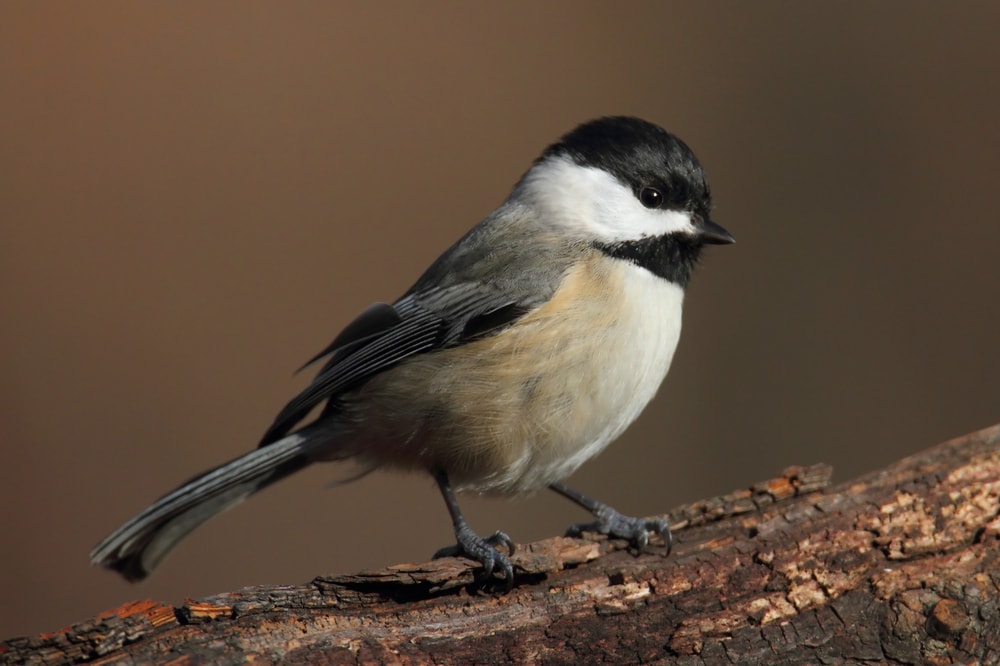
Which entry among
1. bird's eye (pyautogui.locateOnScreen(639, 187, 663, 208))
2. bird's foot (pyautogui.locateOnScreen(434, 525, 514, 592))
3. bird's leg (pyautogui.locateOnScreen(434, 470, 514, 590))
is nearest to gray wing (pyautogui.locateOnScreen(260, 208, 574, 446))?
bird's eye (pyautogui.locateOnScreen(639, 187, 663, 208))

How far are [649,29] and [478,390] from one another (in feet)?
9.33

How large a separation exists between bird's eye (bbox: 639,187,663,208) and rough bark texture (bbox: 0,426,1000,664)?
79cm

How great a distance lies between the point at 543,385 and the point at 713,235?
24.8 inches

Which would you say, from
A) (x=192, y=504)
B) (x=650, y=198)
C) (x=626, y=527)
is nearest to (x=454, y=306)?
(x=650, y=198)

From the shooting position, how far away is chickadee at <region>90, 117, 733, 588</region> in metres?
2.15

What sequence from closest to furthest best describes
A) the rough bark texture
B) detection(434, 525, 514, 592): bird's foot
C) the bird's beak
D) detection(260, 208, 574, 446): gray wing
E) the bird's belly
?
the rough bark texture < detection(434, 525, 514, 592): bird's foot < the bird's belly < detection(260, 208, 574, 446): gray wing < the bird's beak

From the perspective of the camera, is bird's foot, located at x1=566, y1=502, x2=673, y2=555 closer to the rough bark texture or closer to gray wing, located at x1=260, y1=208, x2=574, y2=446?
the rough bark texture

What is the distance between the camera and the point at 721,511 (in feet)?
7.16

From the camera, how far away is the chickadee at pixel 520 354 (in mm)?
2150

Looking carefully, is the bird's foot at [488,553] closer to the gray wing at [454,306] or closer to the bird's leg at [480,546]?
the bird's leg at [480,546]

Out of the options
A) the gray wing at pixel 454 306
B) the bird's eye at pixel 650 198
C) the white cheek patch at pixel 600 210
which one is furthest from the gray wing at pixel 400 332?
the bird's eye at pixel 650 198

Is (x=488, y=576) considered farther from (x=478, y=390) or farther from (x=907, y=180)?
(x=907, y=180)

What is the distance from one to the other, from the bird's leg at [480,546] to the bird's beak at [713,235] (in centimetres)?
92

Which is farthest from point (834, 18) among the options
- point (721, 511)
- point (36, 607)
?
point (36, 607)
